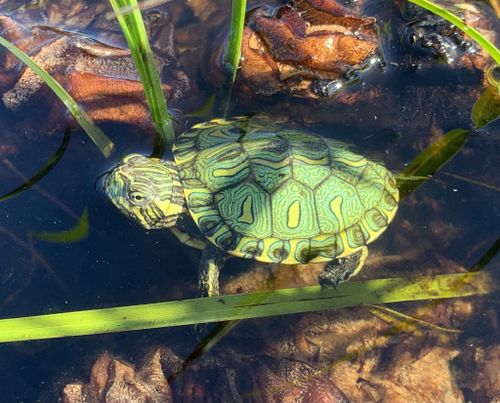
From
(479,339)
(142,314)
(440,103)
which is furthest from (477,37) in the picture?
(142,314)

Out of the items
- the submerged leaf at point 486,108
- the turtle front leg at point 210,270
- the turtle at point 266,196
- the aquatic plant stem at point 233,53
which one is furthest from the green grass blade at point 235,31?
the submerged leaf at point 486,108

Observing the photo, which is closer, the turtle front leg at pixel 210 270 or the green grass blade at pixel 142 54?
the green grass blade at pixel 142 54

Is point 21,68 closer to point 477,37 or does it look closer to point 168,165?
point 168,165

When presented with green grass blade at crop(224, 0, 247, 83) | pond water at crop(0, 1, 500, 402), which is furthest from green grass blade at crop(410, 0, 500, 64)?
pond water at crop(0, 1, 500, 402)

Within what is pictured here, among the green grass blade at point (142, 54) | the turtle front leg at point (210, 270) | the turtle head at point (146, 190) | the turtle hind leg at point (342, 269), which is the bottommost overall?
the turtle front leg at point (210, 270)

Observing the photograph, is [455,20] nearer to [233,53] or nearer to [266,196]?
[233,53]

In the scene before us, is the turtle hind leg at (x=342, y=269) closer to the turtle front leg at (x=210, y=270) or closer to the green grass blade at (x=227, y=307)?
the green grass blade at (x=227, y=307)

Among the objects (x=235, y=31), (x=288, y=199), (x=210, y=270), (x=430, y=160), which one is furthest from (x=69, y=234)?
(x=430, y=160)
